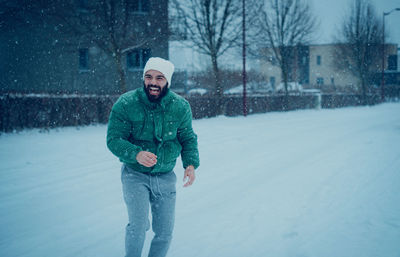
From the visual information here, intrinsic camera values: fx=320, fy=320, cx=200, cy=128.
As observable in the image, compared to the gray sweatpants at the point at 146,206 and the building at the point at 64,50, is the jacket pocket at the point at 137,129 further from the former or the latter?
the building at the point at 64,50

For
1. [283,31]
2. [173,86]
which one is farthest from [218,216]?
[283,31]

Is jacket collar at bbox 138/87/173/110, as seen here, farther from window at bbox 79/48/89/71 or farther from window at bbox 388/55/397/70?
window at bbox 388/55/397/70

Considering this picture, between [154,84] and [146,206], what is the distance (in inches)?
37.8

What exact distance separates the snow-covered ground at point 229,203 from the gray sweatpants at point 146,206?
2.62 ft

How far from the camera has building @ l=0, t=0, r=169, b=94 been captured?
51.1 ft

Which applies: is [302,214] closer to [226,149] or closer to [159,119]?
[159,119]

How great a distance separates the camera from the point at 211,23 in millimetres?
18016

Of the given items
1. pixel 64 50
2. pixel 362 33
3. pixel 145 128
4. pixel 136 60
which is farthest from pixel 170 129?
pixel 362 33

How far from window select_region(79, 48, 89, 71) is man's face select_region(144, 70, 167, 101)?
716 inches

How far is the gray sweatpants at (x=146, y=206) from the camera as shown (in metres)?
2.47

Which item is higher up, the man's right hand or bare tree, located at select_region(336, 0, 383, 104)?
bare tree, located at select_region(336, 0, 383, 104)

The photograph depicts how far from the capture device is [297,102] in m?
24.0

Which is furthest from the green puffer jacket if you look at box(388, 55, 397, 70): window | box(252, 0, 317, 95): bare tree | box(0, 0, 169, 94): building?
box(388, 55, 397, 70): window

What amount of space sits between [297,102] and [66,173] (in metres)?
20.5
